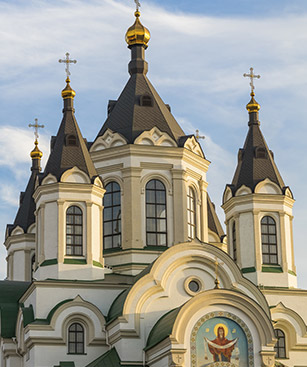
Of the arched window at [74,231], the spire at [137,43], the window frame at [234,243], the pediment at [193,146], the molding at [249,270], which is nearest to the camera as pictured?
the arched window at [74,231]

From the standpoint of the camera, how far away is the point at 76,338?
32.2 meters

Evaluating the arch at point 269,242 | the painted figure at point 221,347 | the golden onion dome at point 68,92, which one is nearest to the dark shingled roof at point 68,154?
the golden onion dome at point 68,92

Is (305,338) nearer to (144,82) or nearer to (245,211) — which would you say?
(245,211)

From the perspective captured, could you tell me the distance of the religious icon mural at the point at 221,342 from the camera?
96.3ft

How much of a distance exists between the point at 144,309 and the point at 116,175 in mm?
6400

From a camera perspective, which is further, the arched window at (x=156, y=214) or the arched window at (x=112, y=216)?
the arched window at (x=112, y=216)

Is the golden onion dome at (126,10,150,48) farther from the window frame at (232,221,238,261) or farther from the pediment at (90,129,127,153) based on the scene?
the window frame at (232,221,238,261)

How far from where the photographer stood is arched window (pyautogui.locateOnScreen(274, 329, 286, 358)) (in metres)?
33.8

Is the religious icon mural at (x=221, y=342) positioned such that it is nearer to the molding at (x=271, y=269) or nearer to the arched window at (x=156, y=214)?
the molding at (x=271, y=269)

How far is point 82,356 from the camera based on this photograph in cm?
3194

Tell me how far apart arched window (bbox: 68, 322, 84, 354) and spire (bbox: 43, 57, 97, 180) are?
493cm

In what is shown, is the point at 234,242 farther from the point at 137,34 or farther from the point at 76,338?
the point at 137,34

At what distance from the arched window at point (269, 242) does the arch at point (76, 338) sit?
7291 mm

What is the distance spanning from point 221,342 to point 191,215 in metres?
8.12
